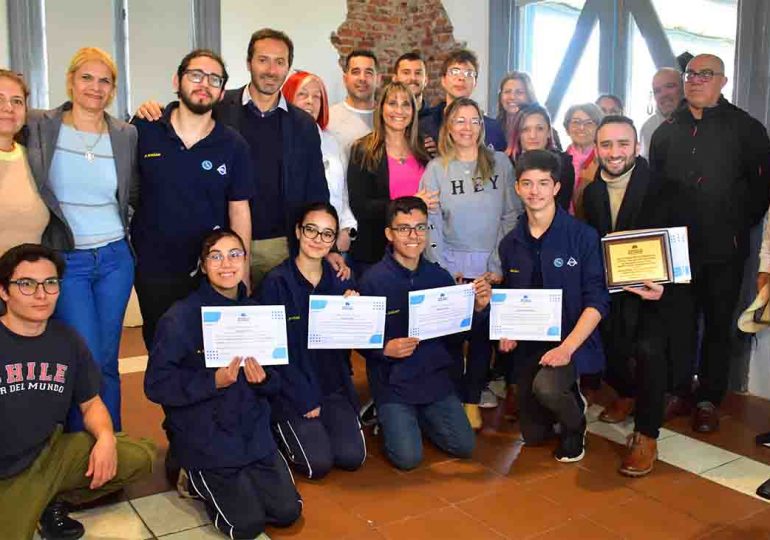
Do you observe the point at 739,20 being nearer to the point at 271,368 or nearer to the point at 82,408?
the point at 271,368

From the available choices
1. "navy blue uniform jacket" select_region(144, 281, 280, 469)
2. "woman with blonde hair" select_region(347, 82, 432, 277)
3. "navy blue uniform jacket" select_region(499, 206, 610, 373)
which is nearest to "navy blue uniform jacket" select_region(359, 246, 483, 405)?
"woman with blonde hair" select_region(347, 82, 432, 277)

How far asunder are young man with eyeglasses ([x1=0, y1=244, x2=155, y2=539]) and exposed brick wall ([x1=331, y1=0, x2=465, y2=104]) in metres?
4.59

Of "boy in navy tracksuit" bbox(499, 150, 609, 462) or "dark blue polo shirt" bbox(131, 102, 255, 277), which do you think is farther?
"boy in navy tracksuit" bbox(499, 150, 609, 462)

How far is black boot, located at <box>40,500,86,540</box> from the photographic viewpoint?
258 cm

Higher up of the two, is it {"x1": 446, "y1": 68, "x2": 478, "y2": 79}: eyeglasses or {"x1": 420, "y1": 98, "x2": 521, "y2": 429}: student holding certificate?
{"x1": 446, "y1": 68, "x2": 478, "y2": 79}: eyeglasses

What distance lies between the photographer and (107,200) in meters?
2.85

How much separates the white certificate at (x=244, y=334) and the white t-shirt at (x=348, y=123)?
1495 mm

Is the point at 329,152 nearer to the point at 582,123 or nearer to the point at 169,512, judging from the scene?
the point at 582,123

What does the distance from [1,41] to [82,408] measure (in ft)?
11.6

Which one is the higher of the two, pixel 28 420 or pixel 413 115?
pixel 413 115

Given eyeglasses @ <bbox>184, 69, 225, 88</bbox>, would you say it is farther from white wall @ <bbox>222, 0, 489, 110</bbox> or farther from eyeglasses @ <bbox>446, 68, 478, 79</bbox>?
white wall @ <bbox>222, 0, 489, 110</bbox>

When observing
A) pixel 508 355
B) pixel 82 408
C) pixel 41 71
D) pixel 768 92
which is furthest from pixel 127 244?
pixel 768 92

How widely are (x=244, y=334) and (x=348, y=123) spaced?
179 centimetres

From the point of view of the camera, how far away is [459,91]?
13.7ft
